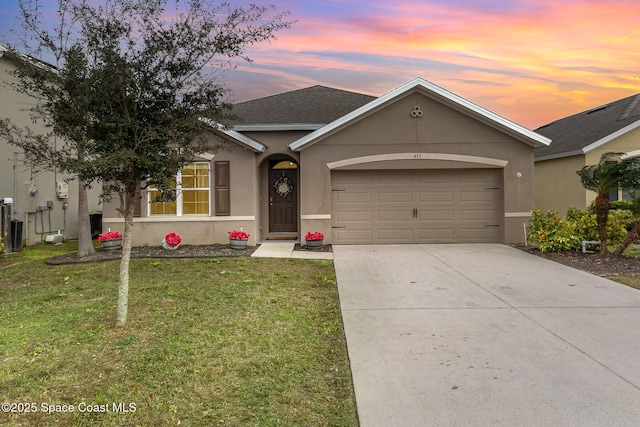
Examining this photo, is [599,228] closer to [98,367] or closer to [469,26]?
[469,26]

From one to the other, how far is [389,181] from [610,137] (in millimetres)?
7595

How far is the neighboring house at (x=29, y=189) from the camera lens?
37.6ft

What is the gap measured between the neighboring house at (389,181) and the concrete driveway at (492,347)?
390cm

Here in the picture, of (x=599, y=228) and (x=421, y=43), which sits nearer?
(x=599, y=228)

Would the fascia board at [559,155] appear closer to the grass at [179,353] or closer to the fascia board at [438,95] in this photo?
the fascia board at [438,95]

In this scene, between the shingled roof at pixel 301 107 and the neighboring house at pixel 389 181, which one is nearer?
the neighboring house at pixel 389 181

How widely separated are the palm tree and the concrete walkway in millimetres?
6315

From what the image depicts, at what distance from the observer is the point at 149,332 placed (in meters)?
4.64

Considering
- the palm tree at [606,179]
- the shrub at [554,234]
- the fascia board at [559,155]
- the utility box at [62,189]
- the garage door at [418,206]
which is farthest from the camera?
the utility box at [62,189]

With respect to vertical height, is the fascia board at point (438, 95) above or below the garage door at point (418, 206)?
above

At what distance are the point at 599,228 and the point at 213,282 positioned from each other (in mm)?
8774

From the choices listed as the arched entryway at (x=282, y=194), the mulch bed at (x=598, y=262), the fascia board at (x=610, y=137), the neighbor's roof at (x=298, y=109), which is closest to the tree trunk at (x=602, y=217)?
the mulch bed at (x=598, y=262)

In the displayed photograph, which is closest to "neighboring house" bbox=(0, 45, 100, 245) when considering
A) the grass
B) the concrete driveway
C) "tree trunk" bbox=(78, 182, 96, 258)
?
"tree trunk" bbox=(78, 182, 96, 258)

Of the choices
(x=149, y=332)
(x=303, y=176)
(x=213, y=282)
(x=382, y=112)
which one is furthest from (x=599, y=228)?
(x=149, y=332)
